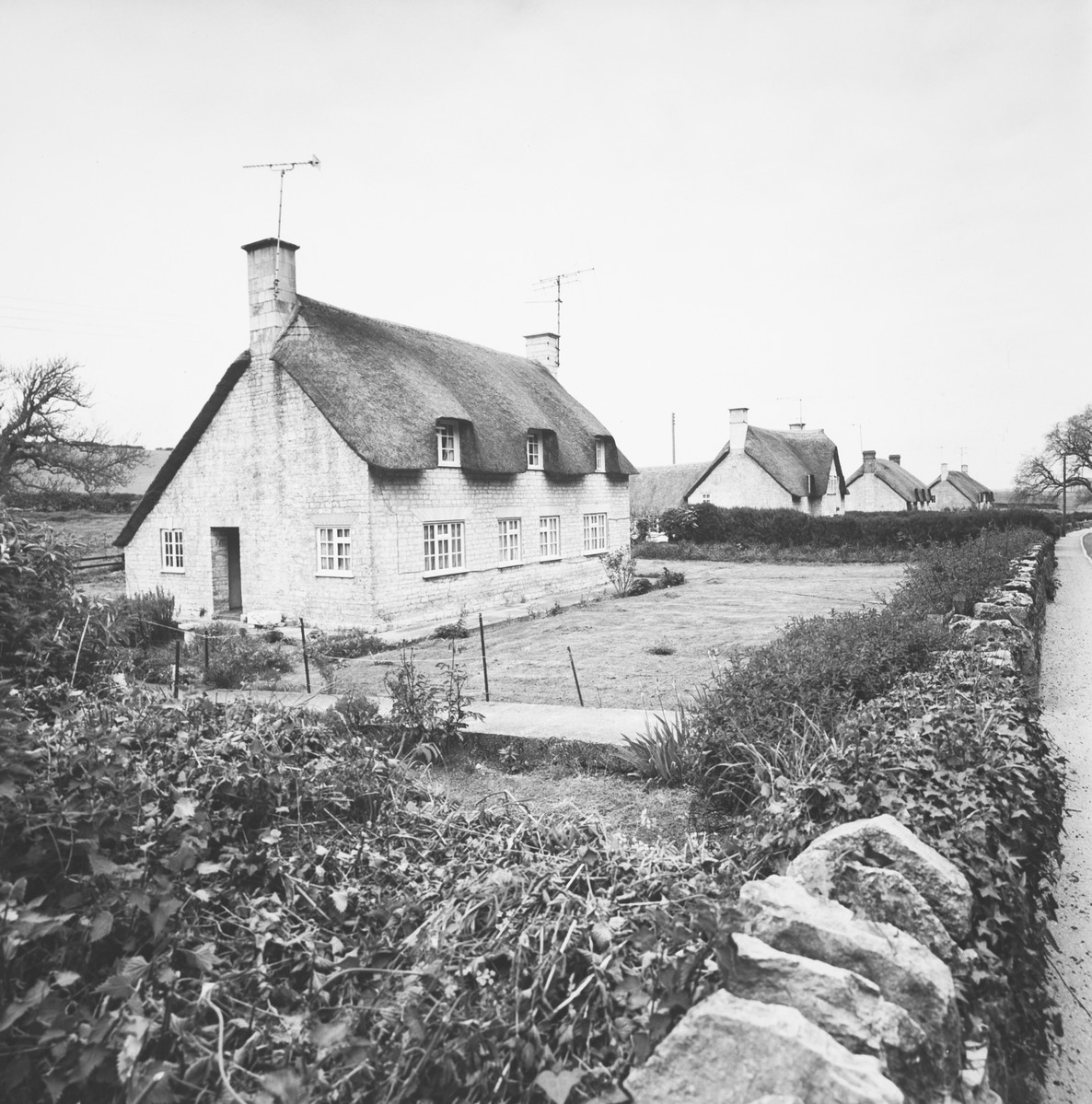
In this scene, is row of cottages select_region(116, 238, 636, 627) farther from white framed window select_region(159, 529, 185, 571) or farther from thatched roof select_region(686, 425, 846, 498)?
thatched roof select_region(686, 425, 846, 498)

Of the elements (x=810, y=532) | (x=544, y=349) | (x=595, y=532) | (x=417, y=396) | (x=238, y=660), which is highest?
(x=544, y=349)

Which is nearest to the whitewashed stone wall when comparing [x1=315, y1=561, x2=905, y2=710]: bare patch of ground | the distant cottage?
[x1=315, y1=561, x2=905, y2=710]: bare patch of ground

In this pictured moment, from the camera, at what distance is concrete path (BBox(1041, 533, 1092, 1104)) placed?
385 cm

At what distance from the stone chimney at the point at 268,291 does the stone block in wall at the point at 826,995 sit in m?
17.6

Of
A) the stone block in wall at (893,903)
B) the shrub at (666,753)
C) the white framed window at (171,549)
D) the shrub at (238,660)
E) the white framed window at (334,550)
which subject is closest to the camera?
the stone block in wall at (893,903)

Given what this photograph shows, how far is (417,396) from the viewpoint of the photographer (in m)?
19.1

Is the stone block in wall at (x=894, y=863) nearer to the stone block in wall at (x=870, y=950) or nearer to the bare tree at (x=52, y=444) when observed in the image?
the stone block in wall at (x=870, y=950)

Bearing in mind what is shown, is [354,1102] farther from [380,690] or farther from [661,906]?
[380,690]

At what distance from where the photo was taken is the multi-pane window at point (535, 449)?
2328 centimetres

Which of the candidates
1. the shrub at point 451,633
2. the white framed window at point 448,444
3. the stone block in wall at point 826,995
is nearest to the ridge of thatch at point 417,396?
the white framed window at point 448,444

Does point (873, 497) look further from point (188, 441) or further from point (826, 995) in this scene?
point (826, 995)

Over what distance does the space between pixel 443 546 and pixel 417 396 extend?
355cm

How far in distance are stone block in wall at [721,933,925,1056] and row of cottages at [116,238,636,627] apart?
14903 mm

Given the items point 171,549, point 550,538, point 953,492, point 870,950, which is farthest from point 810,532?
point 953,492
